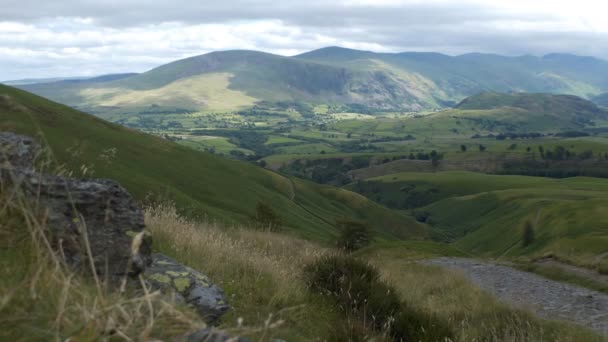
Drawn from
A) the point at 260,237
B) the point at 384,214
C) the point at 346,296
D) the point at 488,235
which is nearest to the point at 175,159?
the point at 384,214

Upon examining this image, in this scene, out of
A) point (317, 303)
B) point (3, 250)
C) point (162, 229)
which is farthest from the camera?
point (162, 229)

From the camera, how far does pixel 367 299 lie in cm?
1043

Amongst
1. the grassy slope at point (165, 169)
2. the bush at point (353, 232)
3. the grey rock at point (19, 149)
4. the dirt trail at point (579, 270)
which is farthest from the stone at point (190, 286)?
the grassy slope at point (165, 169)

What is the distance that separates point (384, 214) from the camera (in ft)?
596

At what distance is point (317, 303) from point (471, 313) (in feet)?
21.3

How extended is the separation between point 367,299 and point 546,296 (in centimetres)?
1873

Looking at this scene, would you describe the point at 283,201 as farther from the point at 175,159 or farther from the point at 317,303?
the point at 317,303

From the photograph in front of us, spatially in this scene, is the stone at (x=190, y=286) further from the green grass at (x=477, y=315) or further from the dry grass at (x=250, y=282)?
the green grass at (x=477, y=315)

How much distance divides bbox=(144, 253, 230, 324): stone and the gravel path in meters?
12.6

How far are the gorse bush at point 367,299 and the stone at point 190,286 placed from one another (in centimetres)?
254

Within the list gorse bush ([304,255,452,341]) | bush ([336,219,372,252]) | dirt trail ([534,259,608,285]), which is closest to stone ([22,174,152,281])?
gorse bush ([304,255,452,341])

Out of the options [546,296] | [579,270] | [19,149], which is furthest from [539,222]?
[19,149]

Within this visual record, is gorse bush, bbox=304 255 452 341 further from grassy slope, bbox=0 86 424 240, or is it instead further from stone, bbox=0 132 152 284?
grassy slope, bbox=0 86 424 240

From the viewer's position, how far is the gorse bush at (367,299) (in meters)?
9.60
